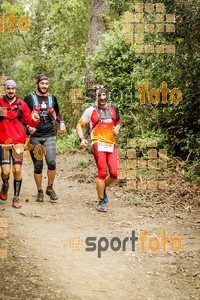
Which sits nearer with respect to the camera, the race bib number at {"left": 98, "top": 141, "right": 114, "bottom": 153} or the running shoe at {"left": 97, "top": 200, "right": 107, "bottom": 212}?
the race bib number at {"left": 98, "top": 141, "right": 114, "bottom": 153}

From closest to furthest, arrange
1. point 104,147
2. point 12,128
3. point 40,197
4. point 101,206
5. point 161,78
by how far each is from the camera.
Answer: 1. point 12,128
2. point 104,147
3. point 101,206
4. point 40,197
5. point 161,78

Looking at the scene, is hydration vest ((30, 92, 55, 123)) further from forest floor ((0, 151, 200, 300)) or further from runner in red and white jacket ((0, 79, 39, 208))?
forest floor ((0, 151, 200, 300))

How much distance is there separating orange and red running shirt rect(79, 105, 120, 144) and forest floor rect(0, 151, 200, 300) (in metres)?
1.41

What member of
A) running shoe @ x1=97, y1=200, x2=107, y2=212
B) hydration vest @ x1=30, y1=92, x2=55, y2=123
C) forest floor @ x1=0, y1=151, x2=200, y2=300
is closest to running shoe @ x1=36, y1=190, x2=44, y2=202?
forest floor @ x1=0, y1=151, x2=200, y2=300

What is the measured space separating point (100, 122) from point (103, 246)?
101 inches

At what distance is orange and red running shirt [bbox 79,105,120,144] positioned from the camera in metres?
8.33

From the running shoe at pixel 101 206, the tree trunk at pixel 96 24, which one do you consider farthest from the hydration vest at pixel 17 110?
the tree trunk at pixel 96 24

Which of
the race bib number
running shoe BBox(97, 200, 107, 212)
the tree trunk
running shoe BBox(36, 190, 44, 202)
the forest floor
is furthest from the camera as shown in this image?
the tree trunk

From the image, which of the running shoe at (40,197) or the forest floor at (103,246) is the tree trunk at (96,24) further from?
the running shoe at (40,197)

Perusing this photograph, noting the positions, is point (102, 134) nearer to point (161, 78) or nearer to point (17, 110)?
point (17, 110)

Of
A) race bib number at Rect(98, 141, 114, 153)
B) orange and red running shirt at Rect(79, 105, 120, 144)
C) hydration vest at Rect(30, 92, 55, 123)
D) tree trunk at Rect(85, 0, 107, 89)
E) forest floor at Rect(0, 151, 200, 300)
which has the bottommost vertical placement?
forest floor at Rect(0, 151, 200, 300)

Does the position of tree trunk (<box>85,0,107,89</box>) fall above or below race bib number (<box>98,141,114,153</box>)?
above

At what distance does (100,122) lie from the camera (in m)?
8.33

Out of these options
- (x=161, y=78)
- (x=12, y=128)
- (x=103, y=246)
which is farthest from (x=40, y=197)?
(x=161, y=78)
